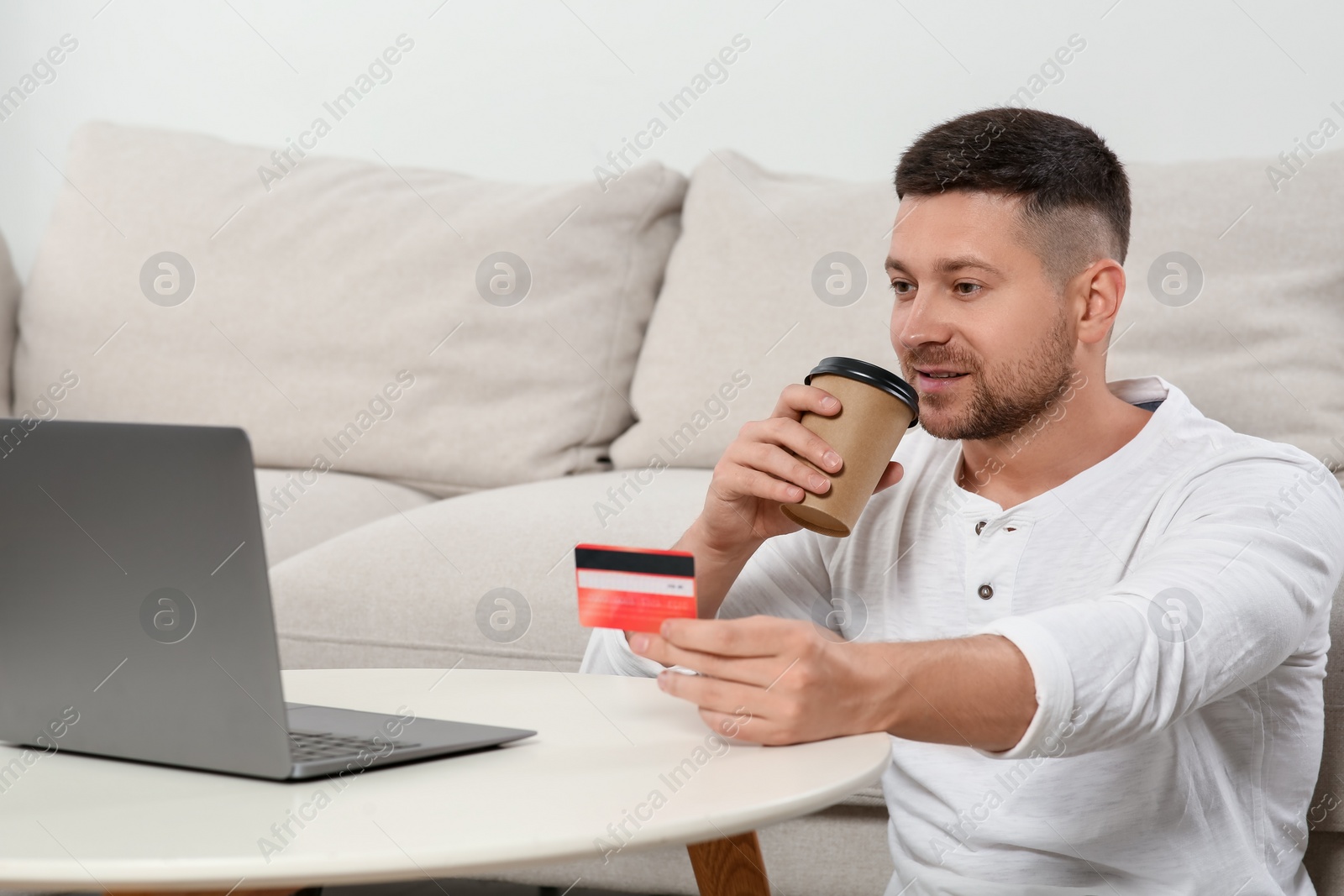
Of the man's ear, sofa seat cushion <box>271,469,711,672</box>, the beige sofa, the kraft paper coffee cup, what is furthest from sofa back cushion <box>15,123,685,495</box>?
the kraft paper coffee cup

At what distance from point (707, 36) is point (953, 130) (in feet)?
3.95

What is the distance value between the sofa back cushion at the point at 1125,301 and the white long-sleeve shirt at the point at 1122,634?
492mm

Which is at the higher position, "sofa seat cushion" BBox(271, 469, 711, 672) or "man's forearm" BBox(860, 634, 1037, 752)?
"man's forearm" BBox(860, 634, 1037, 752)

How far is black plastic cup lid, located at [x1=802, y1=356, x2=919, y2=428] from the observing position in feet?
2.90

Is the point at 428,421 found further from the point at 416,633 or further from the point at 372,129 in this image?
the point at 372,129

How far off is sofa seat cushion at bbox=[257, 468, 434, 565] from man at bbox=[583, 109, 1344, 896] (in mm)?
751

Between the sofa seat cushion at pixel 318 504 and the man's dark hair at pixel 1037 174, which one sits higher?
the man's dark hair at pixel 1037 174

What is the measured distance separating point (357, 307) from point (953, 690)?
1.51 meters

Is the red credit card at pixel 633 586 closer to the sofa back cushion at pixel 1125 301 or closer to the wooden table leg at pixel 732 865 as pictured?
the wooden table leg at pixel 732 865

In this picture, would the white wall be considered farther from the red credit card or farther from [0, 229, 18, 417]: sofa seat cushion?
the red credit card

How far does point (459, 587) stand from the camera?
1468mm

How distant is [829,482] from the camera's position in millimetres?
892

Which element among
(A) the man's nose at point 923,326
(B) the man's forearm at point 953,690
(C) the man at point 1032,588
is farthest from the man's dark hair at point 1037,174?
(B) the man's forearm at point 953,690

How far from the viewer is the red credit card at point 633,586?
783 millimetres
